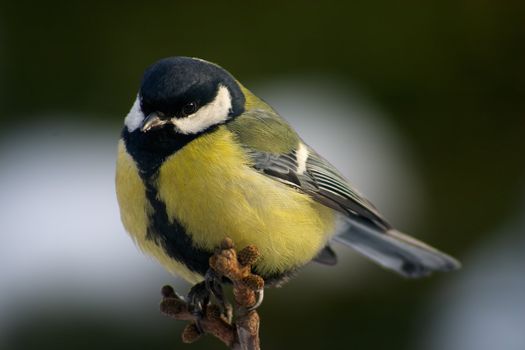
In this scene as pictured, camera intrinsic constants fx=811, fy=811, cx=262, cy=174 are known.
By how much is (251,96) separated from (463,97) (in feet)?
5.12

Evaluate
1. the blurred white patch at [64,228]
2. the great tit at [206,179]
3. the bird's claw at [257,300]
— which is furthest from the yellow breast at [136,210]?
the blurred white patch at [64,228]

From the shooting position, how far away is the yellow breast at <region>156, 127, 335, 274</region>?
1881 mm

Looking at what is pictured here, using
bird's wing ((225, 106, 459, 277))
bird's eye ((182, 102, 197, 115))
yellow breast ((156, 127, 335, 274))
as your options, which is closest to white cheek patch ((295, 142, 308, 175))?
bird's wing ((225, 106, 459, 277))

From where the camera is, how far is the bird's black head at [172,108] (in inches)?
73.2

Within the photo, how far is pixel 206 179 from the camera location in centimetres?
189

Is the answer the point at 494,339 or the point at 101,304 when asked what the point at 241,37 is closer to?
the point at 101,304

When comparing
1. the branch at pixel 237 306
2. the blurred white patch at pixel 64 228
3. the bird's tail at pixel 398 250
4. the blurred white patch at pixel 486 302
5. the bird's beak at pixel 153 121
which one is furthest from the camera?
the blurred white patch at pixel 64 228

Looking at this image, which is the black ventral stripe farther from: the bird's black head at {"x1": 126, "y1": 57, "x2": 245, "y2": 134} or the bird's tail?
the bird's tail

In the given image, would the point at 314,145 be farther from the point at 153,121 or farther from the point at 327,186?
the point at 153,121

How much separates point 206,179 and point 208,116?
18 centimetres

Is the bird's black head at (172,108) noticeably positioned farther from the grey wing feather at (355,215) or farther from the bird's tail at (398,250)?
the bird's tail at (398,250)

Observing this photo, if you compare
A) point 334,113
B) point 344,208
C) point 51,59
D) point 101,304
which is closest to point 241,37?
point 334,113

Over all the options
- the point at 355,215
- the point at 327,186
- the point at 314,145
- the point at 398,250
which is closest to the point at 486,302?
the point at 398,250

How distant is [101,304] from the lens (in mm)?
3152
